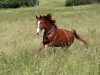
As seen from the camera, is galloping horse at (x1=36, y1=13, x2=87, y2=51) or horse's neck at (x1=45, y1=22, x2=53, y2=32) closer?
galloping horse at (x1=36, y1=13, x2=87, y2=51)

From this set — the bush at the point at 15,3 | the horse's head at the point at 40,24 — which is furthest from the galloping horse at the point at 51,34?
the bush at the point at 15,3

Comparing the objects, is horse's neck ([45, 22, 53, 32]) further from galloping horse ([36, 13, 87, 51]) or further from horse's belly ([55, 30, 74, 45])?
horse's belly ([55, 30, 74, 45])

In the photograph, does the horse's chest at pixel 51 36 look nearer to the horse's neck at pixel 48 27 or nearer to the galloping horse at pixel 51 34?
the galloping horse at pixel 51 34

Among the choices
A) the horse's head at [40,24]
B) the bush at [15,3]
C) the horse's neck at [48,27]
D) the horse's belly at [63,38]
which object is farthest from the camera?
the bush at [15,3]

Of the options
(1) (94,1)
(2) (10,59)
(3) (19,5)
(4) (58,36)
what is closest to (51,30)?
(4) (58,36)

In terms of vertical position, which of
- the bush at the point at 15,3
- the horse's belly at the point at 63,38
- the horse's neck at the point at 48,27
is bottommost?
the bush at the point at 15,3

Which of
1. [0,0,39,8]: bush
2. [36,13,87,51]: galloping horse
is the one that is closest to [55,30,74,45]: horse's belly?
[36,13,87,51]: galloping horse

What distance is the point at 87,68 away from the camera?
775cm

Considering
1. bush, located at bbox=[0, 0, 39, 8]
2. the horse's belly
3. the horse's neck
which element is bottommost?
bush, located at bbox=[0, 0, 39, 8]

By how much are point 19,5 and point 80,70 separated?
72.0m

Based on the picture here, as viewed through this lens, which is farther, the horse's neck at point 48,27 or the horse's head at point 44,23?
the horse's neck at point 48,27

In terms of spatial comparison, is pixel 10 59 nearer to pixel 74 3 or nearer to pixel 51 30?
pixel 51 30

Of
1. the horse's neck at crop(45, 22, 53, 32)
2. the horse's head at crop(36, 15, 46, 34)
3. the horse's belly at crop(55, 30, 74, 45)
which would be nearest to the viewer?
the horse's head at crop(36, 15, 46, 34)

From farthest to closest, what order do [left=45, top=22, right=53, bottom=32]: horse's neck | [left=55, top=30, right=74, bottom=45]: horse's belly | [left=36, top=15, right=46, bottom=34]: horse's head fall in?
1. [left=45, top=22, right=53, bottom=32]: horse's neck
2. [left=55, top=30, right=74, bottom=45]: horse's belly
3. [left=36, top=15, right=46, bottom=34]: horse's head
